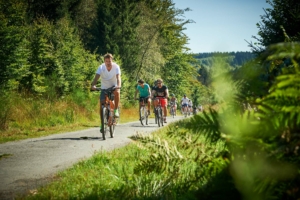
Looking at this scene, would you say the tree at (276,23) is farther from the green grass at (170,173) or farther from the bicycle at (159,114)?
the green grass at (170,173)

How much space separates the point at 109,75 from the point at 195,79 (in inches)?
212

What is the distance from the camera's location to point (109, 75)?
26.4 ft

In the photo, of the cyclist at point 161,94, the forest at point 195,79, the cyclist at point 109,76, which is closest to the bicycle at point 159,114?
the cyclist at point 161,94

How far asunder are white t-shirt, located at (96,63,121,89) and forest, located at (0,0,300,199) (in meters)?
2.82

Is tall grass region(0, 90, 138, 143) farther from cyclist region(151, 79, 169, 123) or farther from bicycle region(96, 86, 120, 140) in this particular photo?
cyclist region(151, 79, 169, 123)

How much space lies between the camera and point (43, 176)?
3.46 m

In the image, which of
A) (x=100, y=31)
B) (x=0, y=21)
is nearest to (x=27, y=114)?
(x=0, y=21)

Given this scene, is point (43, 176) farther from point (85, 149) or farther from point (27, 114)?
point (27, 114)

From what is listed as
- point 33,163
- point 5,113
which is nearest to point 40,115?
point 5,113

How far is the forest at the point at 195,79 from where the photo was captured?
796mm

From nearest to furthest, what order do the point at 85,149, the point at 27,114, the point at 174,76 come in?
the point at 85,149 → the point at 27,114 → the point at 174,76

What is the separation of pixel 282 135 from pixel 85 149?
512cm

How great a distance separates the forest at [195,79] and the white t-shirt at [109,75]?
9.25ft

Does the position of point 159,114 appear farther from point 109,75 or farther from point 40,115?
point 109,75
